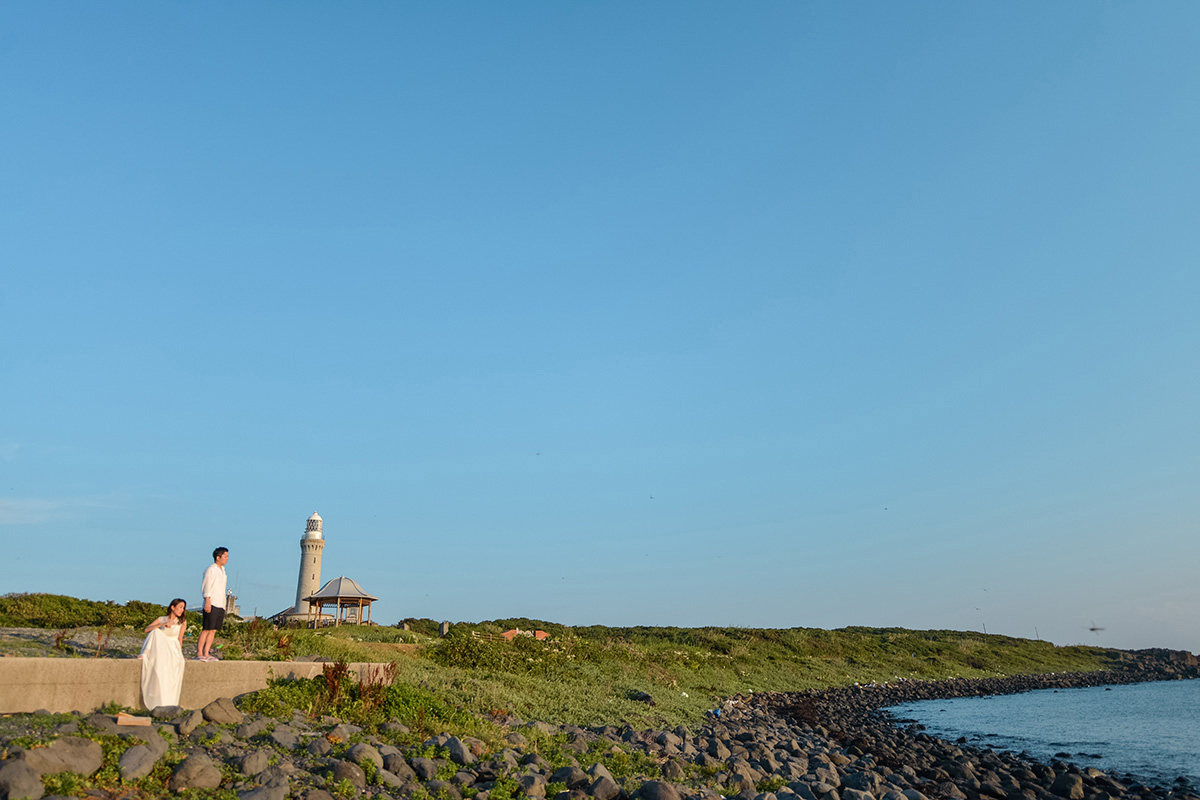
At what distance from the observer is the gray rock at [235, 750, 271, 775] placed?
8.57 m

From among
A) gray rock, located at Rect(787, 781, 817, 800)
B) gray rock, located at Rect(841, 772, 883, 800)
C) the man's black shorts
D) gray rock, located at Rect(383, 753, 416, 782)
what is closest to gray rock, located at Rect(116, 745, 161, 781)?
gray rock, located at Rect(383, 753, 416, 782)

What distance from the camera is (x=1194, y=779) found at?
67.5ft

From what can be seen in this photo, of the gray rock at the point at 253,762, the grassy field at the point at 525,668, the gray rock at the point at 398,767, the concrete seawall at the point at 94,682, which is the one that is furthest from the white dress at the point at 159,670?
the gray rock at the point at 398,767

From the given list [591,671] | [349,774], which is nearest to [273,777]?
[349,774]

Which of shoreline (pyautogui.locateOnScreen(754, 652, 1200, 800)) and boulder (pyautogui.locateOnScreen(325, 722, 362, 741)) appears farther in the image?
shoreline (pyautogui.locateOnScreen(754, 652, 1200, 800))

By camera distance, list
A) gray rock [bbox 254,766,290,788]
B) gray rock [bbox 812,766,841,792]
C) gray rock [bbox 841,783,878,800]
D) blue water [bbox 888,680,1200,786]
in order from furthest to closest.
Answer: blue water [bbox 888,680,1200,786]
gray rock [bbox 812,766,841,792]
gray rock [bbox 841,783,878,800]
gray rock [bbox 254,766,290,788]

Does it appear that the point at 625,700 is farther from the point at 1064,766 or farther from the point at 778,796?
the point at 1064,766

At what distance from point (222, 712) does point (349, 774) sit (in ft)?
8.85

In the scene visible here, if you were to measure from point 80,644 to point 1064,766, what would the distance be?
87.2 ft

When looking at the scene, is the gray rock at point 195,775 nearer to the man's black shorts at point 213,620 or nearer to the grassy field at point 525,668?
the grassy field at point 525,668

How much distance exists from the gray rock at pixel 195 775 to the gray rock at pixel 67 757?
78 cm

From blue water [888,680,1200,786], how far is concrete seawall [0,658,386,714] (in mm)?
23843

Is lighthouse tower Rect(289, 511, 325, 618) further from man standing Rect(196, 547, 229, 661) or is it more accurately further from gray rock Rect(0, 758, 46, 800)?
gray rock Rect(0, 758, 46, 800)

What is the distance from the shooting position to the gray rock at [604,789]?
33.6 ft
